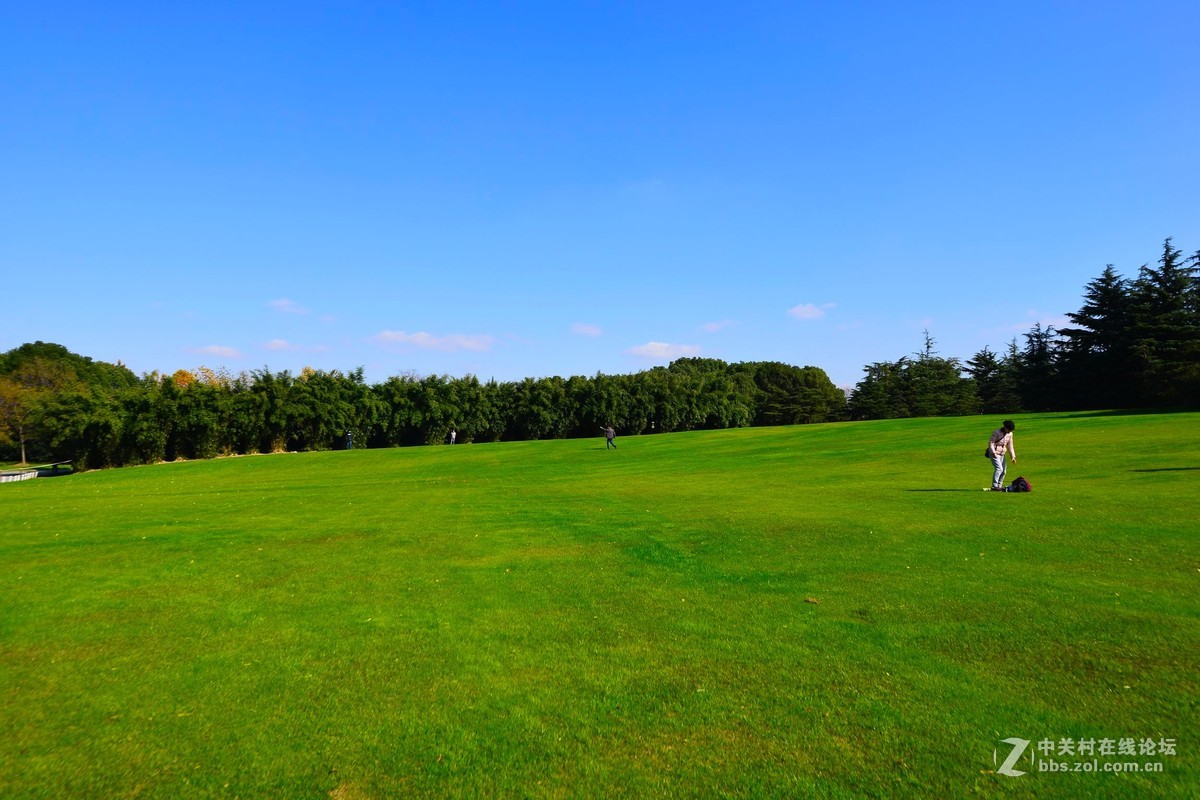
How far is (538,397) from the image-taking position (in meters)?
79.0

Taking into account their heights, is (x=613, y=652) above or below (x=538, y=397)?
below

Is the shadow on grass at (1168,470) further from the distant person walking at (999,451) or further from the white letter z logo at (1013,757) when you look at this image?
the white letter z logo at (1013,757)

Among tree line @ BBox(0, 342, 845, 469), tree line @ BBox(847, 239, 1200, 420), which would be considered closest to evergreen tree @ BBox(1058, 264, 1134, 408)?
tree line @ BBox(847, 239, 1200, 420)

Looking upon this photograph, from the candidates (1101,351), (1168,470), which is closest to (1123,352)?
(1101,351)

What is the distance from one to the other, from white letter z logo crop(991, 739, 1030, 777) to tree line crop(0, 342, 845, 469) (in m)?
56.6

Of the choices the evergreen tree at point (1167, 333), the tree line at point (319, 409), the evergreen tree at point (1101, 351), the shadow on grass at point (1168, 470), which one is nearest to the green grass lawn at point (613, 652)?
the shadow on grass at point (1168, 470)

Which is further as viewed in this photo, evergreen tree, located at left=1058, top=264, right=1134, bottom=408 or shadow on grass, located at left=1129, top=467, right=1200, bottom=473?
evergreen tree, located at left=1058, top=264, right=1134, bottom=408

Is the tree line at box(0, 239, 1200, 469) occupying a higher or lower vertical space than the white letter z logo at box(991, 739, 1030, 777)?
higher

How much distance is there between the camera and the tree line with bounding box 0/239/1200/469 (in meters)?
49.1

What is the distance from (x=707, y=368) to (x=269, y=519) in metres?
133

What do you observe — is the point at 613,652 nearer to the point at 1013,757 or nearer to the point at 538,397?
the point at 1013,757

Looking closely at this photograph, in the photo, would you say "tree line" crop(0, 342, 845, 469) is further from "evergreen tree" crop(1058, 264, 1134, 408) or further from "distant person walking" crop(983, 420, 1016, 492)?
"distant person walking" crop(983, 420, 1016, 492)

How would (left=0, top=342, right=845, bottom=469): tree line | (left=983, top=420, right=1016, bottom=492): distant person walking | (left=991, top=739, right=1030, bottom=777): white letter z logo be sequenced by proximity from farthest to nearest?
(left=0, top=342, right=845, bottom=469): tree line < (left=983, top=420, right=1016, bottom=492): distant person walking < (left=991, top=739, right=1030, bottom=777): white letter z logo

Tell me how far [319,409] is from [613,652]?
193 feet
